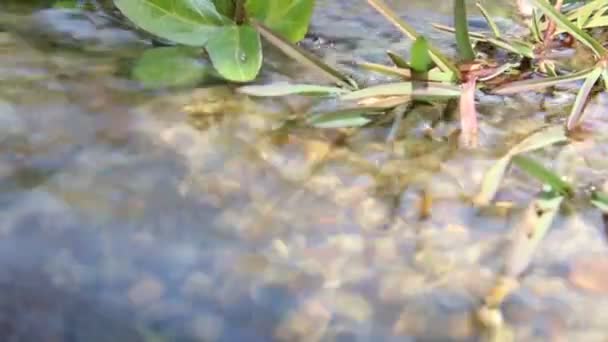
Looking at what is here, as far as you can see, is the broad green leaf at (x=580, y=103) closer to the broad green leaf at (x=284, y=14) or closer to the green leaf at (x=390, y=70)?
the green leaf at (x=390, y=70)

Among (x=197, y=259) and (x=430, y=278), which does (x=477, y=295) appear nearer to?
(x=430, y=278)

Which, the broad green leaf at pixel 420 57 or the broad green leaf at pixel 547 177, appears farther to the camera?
the broad green leaf at pixel 420 57

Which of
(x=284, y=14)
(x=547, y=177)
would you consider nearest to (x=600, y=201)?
(x=547, y=177)

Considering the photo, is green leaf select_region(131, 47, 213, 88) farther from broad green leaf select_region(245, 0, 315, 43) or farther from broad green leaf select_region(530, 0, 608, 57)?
broad green leaf select_region(530, 0, 608, 57)

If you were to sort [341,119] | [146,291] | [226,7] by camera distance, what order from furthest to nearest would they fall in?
[226,7]
[341,119]
[146,291]

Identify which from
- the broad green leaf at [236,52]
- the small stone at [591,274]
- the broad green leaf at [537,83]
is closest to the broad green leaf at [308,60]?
the broad green leaf at [236,52]

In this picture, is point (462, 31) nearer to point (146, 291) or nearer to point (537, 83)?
point (537, 83)
